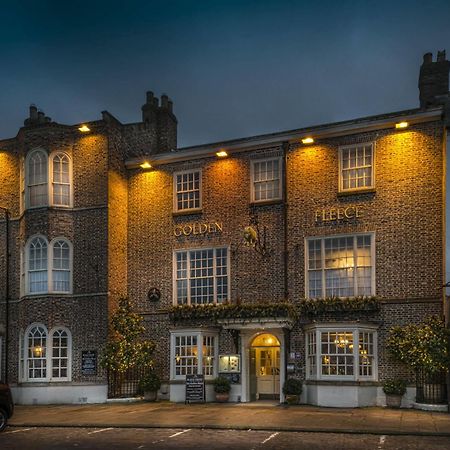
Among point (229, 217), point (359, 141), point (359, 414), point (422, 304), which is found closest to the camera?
point (359, 414)

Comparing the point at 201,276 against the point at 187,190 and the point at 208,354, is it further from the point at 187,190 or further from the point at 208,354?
the point at 187,190

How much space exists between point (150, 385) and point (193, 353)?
6.72 feet

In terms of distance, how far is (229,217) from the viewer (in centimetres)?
2627

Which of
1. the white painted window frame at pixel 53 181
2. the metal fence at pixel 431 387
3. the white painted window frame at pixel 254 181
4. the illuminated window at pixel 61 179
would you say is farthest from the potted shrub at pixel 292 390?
the illuminated window at pixel 61 179

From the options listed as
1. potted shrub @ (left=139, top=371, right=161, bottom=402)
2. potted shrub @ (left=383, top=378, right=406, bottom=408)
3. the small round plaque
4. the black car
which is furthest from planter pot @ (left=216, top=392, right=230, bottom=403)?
the black car

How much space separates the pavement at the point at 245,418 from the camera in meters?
17.5

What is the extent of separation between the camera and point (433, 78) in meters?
25.1

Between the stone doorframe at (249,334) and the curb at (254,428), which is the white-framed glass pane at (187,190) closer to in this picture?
the stone doorframe at (249,334)

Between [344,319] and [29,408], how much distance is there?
39.3 ft

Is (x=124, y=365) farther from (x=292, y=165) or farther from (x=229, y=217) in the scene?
(x=292, y=165)

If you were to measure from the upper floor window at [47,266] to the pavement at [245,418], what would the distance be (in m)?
4.78

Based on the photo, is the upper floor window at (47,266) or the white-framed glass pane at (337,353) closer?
the white-framed glass pane at (337,353)

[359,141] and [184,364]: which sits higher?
[359,141]

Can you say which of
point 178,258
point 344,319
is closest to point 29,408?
point 178,258
